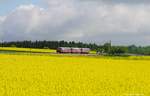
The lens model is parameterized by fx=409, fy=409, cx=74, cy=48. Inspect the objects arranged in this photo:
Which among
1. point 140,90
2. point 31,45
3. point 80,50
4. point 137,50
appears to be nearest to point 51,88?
point 140,90

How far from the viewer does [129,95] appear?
18219mm

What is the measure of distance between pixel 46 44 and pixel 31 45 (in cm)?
868

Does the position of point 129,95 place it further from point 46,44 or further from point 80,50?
point 46,44

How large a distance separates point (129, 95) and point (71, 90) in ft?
9.52

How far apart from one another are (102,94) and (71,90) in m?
1.80

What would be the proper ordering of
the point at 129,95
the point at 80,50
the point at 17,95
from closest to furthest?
the point at 17,95 < the point at 129,95 < the point at 80,50

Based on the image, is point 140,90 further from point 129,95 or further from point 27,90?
point 27,90

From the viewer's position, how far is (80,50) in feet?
436

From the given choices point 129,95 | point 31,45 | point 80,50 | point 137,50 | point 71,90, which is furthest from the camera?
point 31,45

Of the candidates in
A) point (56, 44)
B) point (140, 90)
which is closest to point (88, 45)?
point (56, 44)

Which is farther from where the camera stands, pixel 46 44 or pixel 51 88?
pixel 46 44

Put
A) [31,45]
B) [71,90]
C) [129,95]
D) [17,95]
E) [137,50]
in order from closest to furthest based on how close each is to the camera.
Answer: [17,95]
[129,95]
[71,90]
[137,50]
[31,45]

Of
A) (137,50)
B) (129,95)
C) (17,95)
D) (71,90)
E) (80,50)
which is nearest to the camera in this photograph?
(17,95)

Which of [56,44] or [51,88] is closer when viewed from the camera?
[51,88]
